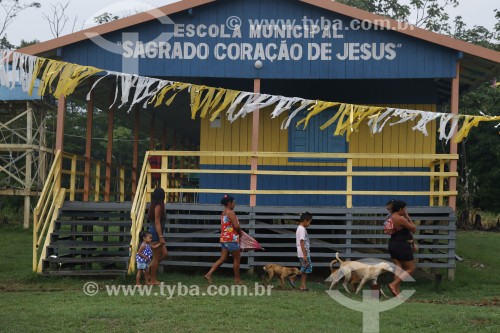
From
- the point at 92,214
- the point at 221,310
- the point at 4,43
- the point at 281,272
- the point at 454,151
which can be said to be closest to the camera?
the point at 221,310

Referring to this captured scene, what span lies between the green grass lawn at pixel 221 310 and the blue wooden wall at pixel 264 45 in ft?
13.1

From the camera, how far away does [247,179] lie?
15.9 meters

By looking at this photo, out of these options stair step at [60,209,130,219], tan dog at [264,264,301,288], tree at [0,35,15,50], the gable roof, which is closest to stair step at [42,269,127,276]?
stair step at [60,209,130,219]

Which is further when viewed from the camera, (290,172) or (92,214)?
(92,214)

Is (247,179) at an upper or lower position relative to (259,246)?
upper

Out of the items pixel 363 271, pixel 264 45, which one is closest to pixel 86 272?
pixel 363 271

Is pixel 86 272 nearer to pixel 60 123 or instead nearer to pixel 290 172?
pixel 60 123

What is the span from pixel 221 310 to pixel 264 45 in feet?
21.3

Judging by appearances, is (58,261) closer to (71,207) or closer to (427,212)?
(71,207)

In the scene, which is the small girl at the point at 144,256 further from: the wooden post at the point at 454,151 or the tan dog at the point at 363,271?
the wooden post at the point at 454,151

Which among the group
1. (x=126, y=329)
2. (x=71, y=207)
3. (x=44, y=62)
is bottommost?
(x=126, y=329)

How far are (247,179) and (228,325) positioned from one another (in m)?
7.13

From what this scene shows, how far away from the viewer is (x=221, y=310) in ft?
32.3

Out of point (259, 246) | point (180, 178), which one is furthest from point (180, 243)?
point (180, 178)
